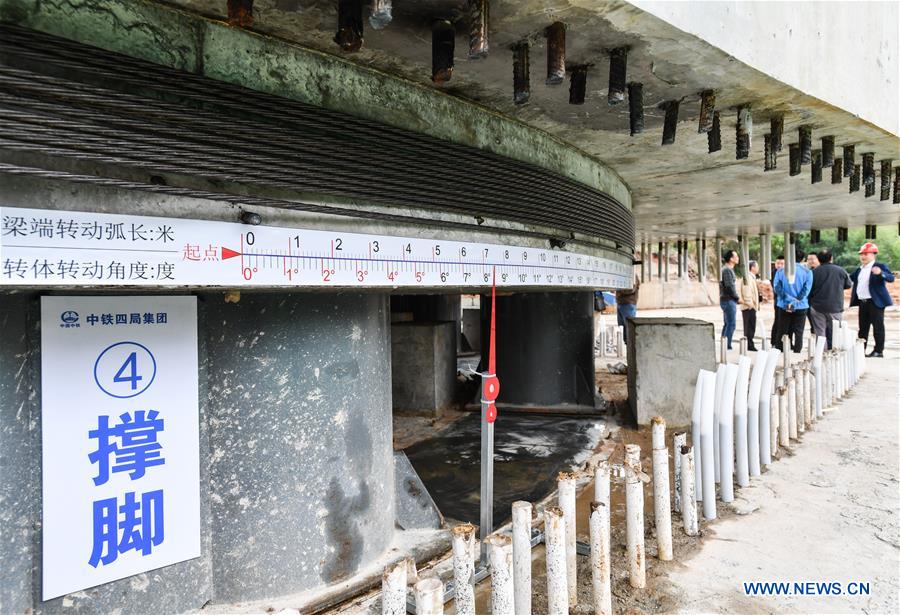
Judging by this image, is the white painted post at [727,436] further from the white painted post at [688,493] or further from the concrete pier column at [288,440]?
the concrete pier column at [288,440]

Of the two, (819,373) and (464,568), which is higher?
(819,373)

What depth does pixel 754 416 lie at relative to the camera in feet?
12.6

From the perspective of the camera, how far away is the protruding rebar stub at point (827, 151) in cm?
313

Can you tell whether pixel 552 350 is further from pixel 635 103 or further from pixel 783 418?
pixel 635 103

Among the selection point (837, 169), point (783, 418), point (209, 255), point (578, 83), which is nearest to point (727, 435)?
point (783, 418)

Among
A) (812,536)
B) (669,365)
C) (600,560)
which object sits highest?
(669,365)

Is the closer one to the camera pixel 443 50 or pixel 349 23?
pixel 349 23

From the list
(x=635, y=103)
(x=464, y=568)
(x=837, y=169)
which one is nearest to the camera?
(x=464, y=568)

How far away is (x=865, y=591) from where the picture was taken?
2.44 meters

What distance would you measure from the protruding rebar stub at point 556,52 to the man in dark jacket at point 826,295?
9318 mm

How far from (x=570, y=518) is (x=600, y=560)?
187 millimetres

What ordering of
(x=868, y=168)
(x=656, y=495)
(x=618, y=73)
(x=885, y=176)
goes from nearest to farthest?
(x=618, y=73) < (x=656, y=495) < (x=868, y=168) < (x=885, y=176)

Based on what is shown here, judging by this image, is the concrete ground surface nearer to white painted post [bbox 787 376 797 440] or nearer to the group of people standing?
white painted post [bbox 787 376 797 440]

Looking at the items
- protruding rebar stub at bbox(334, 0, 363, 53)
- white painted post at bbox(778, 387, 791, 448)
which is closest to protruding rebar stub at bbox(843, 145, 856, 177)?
white painted post at bbox(778, 387, 791, 448)
